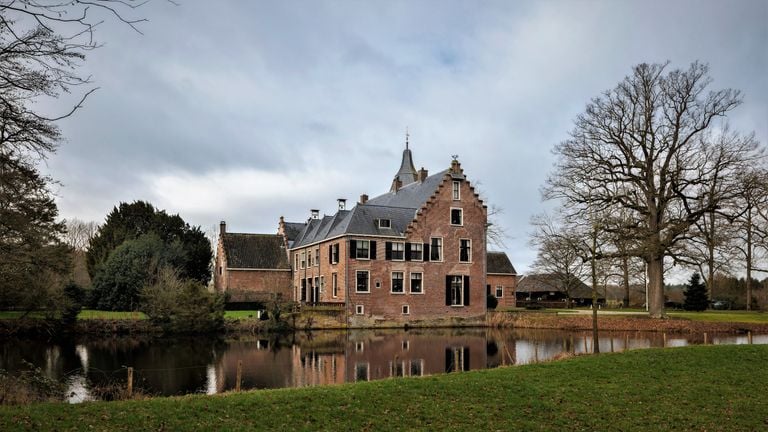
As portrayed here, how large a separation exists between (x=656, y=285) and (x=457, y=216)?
45.8 feet

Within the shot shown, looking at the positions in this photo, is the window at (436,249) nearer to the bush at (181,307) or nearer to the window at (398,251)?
the window at (398,251)

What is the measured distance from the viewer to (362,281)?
4003cm

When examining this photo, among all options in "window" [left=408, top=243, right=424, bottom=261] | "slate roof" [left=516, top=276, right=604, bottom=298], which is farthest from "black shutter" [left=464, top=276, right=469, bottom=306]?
"slate roof" [left=516, top=276, right=604, bottom=298]

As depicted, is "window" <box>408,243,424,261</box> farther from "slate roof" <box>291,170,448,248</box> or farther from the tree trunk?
the tree trunk

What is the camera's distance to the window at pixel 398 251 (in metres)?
41.4

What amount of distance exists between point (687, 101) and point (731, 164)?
386cm

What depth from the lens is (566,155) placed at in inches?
1358

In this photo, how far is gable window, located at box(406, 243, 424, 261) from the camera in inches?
1641

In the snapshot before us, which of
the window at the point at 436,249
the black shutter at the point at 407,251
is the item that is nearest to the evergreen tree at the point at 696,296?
the window at the point at 436,249

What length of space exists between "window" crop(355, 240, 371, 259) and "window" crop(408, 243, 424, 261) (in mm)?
2940

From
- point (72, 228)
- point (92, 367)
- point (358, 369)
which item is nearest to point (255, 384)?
point (358, 369)

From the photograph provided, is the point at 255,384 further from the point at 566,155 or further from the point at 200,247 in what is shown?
the point at 200,247

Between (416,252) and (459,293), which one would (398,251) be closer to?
→ (416,252)

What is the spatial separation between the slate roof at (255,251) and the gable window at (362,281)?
1078cm
